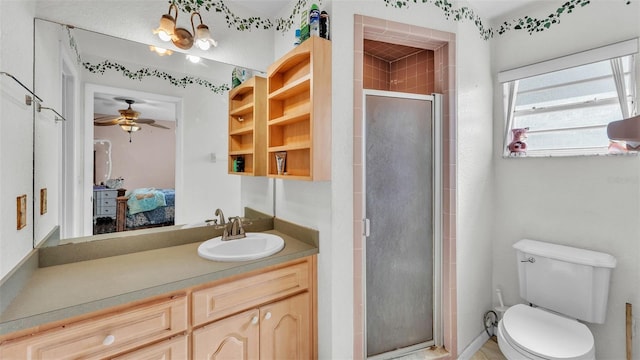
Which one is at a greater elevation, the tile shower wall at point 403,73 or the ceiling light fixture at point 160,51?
the tile shower wall at point 403,73

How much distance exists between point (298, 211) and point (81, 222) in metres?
1.14

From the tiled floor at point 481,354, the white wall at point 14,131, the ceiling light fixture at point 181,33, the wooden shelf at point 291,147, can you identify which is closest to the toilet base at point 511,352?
the tiled floor at point 481,354

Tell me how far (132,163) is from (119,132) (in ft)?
0.57

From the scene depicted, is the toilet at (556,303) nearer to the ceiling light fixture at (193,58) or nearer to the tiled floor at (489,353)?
the tiled floor at (489,353)

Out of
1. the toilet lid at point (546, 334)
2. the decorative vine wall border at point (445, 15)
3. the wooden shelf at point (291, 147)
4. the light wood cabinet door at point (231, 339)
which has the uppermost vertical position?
the decorative vine wall border at point (445, 15)

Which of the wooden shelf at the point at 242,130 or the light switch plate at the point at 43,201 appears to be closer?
the light switch plate at the point at 43,201

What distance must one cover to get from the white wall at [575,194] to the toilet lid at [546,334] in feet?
1.28

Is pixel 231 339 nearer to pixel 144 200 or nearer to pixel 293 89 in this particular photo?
pixel 144 200

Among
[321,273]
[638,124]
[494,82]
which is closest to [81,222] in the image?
[321,273]

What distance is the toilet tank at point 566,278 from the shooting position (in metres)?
1.58

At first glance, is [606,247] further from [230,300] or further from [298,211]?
[230,300]

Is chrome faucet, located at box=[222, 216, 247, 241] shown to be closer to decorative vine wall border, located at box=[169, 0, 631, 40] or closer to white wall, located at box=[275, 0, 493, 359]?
white wall, located at box=[275, 0, 493, 359]

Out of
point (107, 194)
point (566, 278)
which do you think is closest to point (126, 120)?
point (107, 194)

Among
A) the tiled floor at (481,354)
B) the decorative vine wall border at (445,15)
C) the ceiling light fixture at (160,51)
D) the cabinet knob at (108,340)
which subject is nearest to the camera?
the cabinet knob at (108,340)
